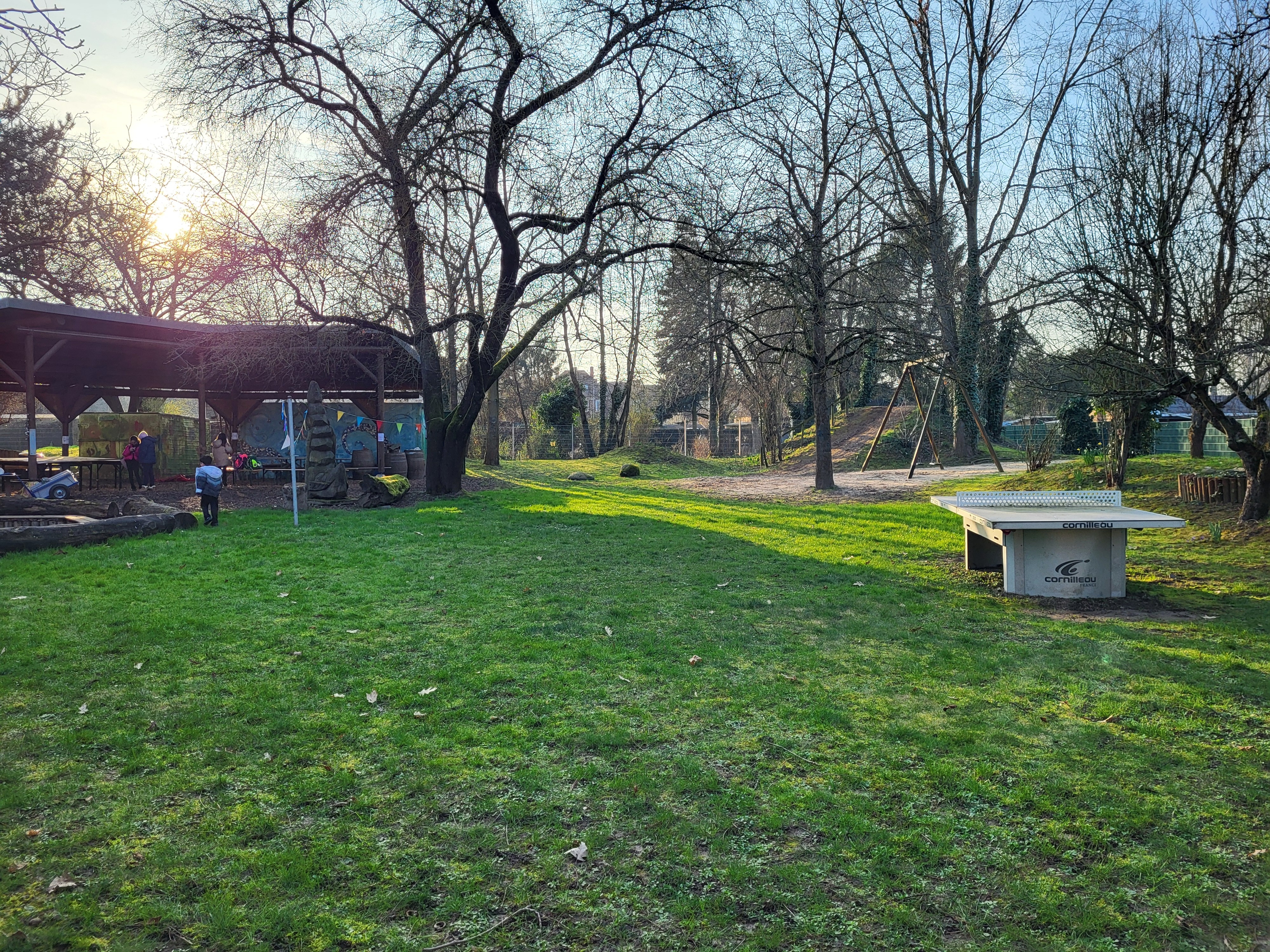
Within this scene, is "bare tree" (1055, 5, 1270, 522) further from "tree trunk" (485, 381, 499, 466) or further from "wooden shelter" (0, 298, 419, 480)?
"tree trunk" (485, 381, 499, 466)

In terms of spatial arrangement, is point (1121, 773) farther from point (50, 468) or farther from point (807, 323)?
point (50, 468)

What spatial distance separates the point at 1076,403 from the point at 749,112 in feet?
63.3

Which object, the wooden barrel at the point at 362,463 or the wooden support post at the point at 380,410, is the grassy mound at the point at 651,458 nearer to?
the wooden barrel at the point at 362,463

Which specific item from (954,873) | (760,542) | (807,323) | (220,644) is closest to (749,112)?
(807,323)

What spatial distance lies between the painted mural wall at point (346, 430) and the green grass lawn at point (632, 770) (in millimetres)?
17650

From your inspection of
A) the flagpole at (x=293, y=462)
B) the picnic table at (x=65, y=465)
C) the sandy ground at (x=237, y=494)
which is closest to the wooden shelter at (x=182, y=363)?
the picnic table at (x=65, y=465)

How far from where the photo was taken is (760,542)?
11203 millimetres

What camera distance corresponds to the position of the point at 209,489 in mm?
12906

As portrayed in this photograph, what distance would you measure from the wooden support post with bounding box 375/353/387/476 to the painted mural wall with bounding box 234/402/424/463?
3.63 m

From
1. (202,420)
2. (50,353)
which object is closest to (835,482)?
(202,420)

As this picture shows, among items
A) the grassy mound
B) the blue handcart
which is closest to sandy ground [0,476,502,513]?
the blue handcart

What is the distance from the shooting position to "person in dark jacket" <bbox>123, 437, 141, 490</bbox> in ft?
61.6

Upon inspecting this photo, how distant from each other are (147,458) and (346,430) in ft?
22.8

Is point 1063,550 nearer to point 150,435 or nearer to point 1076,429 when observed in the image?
point 150,435
